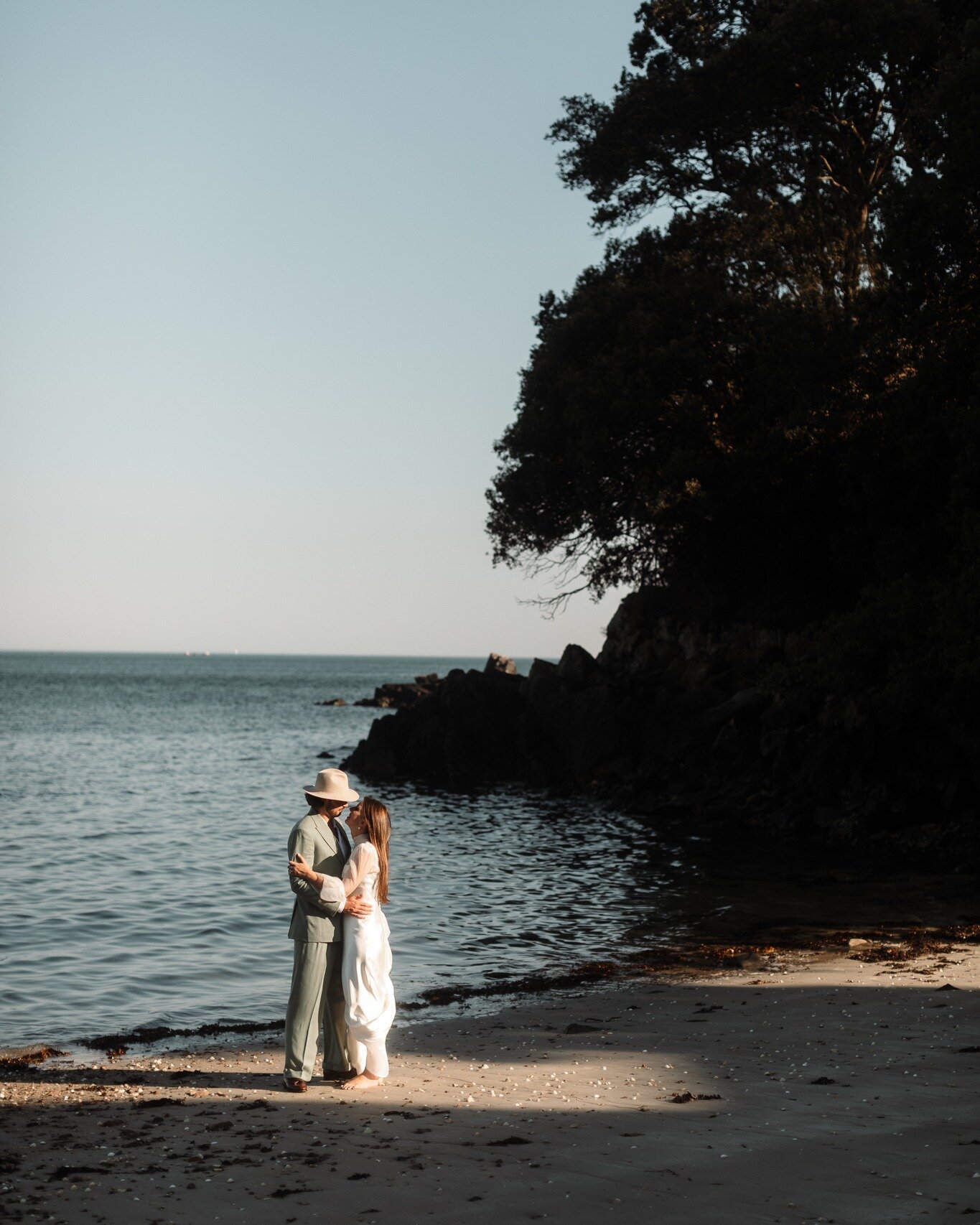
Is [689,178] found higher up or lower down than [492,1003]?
higher up

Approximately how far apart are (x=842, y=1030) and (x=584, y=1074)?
8.40 ft

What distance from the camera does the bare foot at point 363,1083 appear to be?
28.3 feet

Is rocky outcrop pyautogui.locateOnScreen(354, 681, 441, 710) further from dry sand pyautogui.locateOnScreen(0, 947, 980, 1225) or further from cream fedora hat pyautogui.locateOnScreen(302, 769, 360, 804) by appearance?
cream fedora hat pyautogui.locateOnScreen(302, 769, 360, 804)

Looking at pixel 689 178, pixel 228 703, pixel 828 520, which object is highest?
pixel 689 178

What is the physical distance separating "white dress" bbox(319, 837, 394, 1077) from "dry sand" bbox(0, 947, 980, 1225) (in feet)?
1.15

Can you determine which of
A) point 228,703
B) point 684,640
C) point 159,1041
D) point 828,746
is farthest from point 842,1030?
point 228,703

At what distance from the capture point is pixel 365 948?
871 centimetres

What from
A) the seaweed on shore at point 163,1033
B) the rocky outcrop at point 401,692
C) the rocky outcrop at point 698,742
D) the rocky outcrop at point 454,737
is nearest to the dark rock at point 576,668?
the rocky outcrop at point 698,742

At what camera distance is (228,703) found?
342ft

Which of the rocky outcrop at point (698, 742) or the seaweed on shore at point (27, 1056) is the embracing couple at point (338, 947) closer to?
the seaweed on shore at point (27, 1056)

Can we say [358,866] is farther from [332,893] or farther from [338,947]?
[338,947]

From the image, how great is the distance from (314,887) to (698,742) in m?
25.2

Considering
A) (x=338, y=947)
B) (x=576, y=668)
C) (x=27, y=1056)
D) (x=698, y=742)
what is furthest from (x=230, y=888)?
(x=576, y=668)

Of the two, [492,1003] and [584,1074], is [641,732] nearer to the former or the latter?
[492,1003]
